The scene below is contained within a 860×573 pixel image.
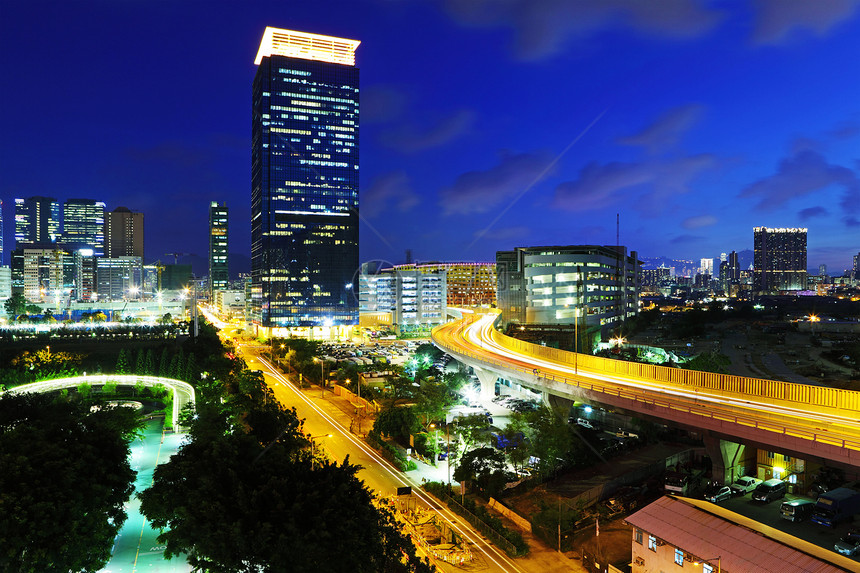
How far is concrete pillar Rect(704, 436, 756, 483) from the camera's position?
931 inches

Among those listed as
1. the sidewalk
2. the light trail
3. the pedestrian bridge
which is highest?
the light trail

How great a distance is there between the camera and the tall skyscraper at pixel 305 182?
9362 centimetres

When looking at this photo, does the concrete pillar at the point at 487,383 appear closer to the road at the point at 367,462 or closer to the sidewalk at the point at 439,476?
the sidewalk at the point at 439,476

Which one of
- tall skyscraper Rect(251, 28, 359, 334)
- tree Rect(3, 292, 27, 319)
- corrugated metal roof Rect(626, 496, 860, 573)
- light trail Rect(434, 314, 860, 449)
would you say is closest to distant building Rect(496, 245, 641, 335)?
tall skyscraper Rect(251, 28, 359, 334)

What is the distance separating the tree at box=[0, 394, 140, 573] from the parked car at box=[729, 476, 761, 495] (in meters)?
23.8

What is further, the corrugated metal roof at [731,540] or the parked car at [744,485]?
the parked car at [744,485]

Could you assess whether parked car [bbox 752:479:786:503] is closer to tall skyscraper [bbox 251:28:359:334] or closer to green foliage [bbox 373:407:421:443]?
green foliage [bbox 373:407:421:443]

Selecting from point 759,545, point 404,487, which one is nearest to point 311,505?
point 404,487

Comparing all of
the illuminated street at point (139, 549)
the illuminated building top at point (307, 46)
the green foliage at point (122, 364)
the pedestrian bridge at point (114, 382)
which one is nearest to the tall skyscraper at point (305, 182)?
the illuminated building top at point (307, 46)

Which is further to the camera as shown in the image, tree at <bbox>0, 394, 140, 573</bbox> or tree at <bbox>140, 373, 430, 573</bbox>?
tree at <bbox>0, 394, 140, 573</bbox>

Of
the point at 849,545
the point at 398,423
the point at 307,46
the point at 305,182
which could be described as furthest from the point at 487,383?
the point at 307,46

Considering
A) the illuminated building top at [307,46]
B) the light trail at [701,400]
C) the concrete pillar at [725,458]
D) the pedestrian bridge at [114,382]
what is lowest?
the concrete pillar at [725,458]

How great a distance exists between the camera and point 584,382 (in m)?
24.9

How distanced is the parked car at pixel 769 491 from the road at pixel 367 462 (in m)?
11.4
